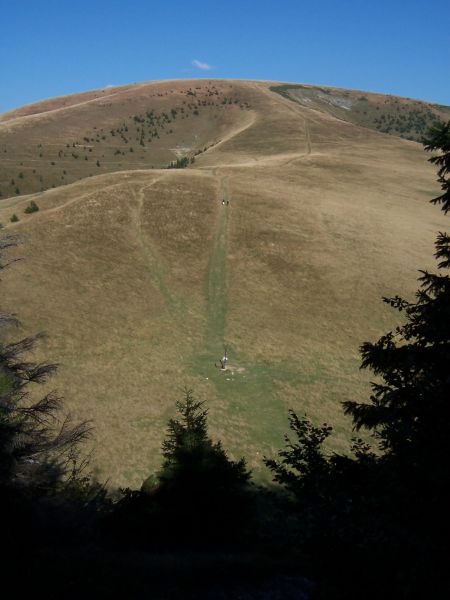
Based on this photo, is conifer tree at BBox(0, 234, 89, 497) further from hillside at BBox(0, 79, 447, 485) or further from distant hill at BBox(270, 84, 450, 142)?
distant hill at BBox(270, 84, 450, 142)

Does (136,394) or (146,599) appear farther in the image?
(136,394)

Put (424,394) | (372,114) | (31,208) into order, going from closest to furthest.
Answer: (424,394)
(31,208)
(372,114)

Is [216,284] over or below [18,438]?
over

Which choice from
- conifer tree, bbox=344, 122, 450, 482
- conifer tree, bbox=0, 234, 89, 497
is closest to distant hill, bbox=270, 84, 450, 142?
conifer tree, bbox=0, 234, 89, 497

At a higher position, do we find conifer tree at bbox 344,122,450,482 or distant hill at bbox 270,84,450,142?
distant hill at bbox 270,84,450,142

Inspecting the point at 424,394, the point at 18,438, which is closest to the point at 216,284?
the point at 18,438

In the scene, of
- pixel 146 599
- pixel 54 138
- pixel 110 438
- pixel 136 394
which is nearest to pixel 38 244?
pixel 136 394

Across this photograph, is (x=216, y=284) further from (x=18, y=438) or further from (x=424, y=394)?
(x=424, y=394)

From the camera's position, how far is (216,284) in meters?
47.3

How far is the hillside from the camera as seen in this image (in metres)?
32.2

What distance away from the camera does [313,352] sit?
39625 millimetres

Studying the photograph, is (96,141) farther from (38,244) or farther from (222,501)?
(222,501)

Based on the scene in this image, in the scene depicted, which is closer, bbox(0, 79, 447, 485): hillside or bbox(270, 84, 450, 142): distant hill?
bbox(0, 79, 447, 485): hillside

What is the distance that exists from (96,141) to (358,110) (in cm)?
12647
